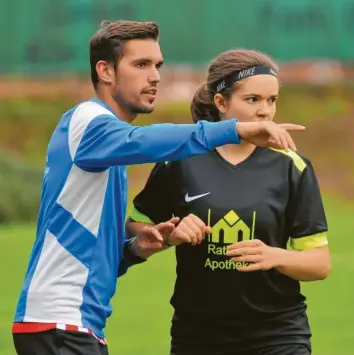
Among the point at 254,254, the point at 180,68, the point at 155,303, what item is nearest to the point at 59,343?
the point at 254,254

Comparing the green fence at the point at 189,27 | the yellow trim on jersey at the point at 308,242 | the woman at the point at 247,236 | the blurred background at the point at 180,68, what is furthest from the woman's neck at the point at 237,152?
the green fence at the point at 189,27

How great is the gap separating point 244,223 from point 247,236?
50 millimetres

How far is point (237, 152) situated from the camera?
4770mm

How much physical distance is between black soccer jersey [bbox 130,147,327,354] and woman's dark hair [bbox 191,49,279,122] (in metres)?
0.30

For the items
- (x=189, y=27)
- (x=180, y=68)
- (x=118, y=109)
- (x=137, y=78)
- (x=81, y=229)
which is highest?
(x=189, y=27)

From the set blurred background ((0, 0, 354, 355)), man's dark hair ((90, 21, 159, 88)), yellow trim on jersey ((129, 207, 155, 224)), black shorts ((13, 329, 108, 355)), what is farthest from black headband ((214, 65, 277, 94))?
blurred background ((0, 0, 354, 355))

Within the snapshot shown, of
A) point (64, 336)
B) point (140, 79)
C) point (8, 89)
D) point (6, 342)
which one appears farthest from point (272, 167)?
point (8, 89)

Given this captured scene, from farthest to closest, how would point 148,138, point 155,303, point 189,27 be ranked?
1. point 189,27
2. point 155,303
3. point 148,138

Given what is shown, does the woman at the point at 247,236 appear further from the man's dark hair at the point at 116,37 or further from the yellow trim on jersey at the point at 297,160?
the man's dark hair at the point at 116,37

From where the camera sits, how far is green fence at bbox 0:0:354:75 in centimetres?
1811

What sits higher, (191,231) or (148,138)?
(148,138)

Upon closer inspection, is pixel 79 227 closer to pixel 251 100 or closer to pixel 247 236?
pixel 247 236

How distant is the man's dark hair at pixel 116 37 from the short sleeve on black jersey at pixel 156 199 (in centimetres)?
47

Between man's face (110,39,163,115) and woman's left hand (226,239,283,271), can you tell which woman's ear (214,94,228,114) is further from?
woman's left hand (226,239,283,271)
